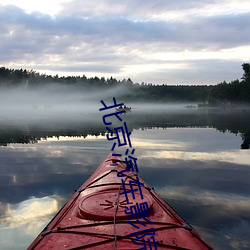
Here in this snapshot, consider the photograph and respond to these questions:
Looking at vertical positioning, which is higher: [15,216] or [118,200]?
[118,200]

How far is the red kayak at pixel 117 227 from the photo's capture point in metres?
4.57

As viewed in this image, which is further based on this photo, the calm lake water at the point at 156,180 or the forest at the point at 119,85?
the forest at the point at 119,85

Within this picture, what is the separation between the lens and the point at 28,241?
6.73 metres

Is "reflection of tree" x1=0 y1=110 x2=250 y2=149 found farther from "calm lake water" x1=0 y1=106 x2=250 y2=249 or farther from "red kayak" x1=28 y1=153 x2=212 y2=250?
"red kayak" x1=28 y1=153 x2=212 y2=250

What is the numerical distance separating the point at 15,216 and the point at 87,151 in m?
10.3

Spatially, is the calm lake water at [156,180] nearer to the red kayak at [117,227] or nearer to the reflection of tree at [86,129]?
the reflection of tree at [86,129]

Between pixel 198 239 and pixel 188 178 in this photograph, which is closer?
pixel 198 239

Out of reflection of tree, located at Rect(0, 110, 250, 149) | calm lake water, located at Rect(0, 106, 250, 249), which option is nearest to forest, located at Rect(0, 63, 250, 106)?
reflection of tree, located at Rect(0, 110, 250, 149)

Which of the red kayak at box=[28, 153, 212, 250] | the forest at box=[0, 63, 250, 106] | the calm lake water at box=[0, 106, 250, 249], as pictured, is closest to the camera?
the red kayak at box=[28, 153, 212, 250]

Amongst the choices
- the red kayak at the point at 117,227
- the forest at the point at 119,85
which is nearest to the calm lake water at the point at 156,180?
the red kayak at the point at 117,227

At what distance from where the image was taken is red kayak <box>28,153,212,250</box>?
15.0ft

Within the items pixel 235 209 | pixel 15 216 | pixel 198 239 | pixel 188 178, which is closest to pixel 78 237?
pixel 198 239

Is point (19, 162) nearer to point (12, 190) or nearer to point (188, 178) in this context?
point (12, 190)

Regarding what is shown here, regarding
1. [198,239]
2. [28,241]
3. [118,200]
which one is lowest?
[28,241]
